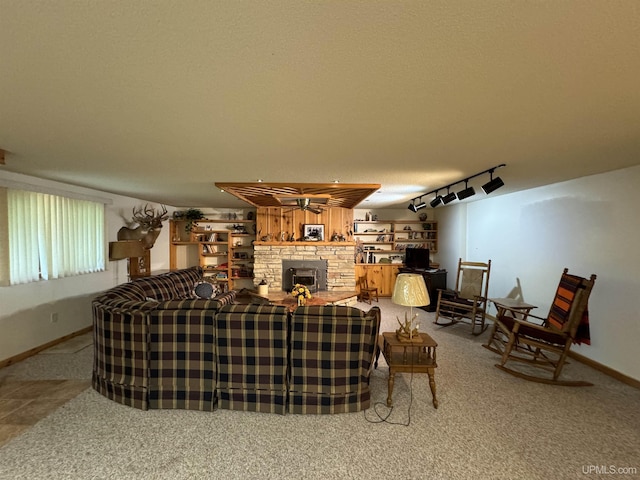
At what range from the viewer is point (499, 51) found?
1098 mm

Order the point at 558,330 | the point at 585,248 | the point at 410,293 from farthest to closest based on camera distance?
1. the point at 585,248
2. the point at 558,330
3. the point at 410,293

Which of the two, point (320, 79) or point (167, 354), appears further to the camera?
point (167, 354)

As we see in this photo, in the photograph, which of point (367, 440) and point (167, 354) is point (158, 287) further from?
point (367, 440)

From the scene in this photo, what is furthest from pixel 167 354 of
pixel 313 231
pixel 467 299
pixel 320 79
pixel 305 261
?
pixel 467 299

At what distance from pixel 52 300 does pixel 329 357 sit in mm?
4144

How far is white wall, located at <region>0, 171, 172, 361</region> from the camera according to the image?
340cm

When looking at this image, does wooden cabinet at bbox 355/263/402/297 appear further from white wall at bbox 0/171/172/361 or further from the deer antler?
white wall at bbox 0/171/172/361

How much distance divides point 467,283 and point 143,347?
508 cm

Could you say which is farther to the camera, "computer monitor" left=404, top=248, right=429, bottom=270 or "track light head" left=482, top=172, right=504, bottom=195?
"computer monitor" left=404, top=248, right=429, bottom=270

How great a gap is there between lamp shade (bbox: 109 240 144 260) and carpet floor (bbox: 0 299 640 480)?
271 cm

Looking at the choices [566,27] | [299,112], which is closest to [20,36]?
[299,112]

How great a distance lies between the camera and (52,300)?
3951mm

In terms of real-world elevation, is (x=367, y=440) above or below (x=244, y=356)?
below

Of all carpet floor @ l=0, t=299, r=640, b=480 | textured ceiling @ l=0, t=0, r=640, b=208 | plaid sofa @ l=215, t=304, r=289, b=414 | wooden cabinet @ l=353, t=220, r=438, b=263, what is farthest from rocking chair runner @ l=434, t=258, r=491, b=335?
plaid sofa @ l=215, t=304, r=289, b=414
